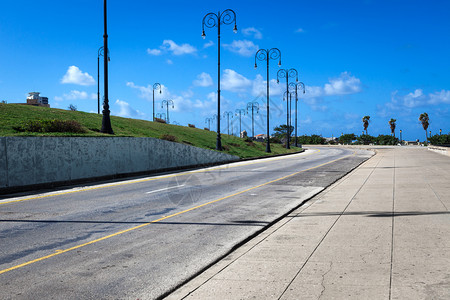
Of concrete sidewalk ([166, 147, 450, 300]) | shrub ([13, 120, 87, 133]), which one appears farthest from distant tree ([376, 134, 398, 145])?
concrete sidewalk ([166, 147, 450, 300])

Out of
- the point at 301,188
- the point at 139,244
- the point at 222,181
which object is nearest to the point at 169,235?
the point at 139,244

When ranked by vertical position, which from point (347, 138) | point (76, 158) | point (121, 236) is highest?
point (347, 138)

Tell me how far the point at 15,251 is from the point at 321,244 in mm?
5367

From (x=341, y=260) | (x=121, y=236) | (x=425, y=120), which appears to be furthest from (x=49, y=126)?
(x=425, y=120)

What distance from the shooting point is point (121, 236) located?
321 inches

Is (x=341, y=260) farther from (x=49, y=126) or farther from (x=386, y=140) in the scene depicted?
(x=386, y=140)

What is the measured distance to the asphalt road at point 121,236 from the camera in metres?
5.52

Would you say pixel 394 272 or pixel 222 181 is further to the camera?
pixel 222 181

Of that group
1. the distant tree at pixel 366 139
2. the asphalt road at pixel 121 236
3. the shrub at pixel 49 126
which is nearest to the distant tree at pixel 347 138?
the distant tree at pixel 366 139

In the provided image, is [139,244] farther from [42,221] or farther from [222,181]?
[222,181]

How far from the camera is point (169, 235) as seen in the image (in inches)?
325

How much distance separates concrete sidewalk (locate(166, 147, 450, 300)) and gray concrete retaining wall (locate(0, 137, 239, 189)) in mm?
11500

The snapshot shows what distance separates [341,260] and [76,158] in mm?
15824

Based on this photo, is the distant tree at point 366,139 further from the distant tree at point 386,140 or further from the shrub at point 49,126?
the shrub at point 49,126
